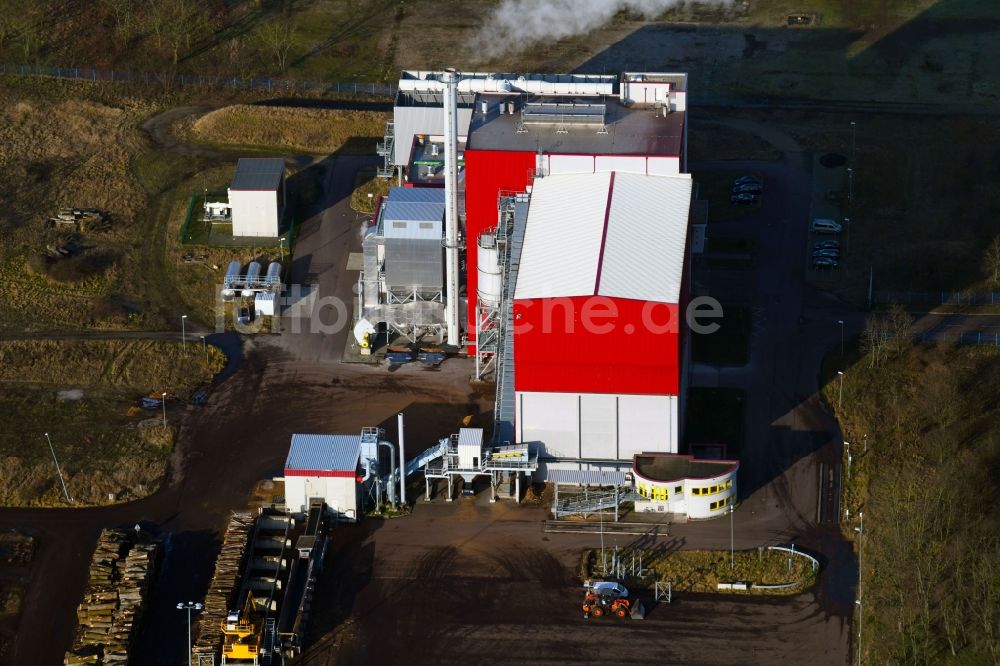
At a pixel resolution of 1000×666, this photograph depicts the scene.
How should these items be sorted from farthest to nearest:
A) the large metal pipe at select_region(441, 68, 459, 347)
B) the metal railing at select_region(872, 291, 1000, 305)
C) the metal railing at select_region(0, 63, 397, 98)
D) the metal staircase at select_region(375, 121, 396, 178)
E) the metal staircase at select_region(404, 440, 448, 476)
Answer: the metal railing at select_region(0, 63, 397, 98)
the metal staircase at select_region(375, 121, 396, 178)
the metal railing at select_region(872, 291, 1000, 305)
the large metal pipe at select_region(441, 68, 459, 347)
the metal staircase at select_region(404, 440, 448, 476)

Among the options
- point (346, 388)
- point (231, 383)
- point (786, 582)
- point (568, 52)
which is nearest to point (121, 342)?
point (231, 383)

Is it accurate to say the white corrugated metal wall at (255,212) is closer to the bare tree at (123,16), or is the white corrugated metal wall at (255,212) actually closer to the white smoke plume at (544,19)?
the bare tree at (123,16)

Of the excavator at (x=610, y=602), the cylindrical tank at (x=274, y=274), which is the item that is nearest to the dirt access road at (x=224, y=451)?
the cylindrical tank at (x=274, y=274)

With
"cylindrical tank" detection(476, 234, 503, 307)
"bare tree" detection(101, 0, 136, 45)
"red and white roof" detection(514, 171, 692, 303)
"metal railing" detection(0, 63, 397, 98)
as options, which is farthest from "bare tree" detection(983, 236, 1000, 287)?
"bare tree" detection(101, 0, 136, 45)

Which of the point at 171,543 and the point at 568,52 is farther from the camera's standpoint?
the point at 568,52

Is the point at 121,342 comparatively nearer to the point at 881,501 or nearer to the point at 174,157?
the point at 174,157

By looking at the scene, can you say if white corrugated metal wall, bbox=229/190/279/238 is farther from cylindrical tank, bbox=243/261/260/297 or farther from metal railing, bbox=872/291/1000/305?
metal railing, bbox=872/291/1000/305
